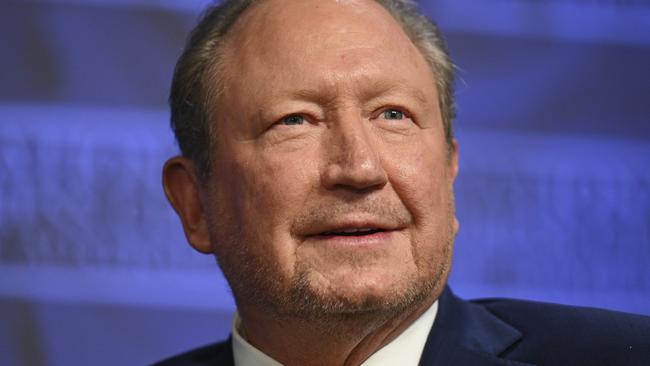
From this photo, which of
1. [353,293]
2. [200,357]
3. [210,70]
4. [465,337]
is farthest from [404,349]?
[210,70]

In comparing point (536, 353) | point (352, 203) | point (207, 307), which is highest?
point (352, 203)

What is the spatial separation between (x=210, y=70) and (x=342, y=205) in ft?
1.72

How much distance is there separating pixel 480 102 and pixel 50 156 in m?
1.16

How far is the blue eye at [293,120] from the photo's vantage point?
217cm

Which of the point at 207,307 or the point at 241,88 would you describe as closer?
the point at 241,88

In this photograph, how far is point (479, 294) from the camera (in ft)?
9.56

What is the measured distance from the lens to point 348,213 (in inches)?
80.0

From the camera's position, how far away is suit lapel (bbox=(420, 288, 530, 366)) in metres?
2.14

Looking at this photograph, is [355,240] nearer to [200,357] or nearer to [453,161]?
[453,161]

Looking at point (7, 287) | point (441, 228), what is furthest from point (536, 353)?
point (7, 287)

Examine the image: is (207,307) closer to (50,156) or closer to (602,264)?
(50,156)

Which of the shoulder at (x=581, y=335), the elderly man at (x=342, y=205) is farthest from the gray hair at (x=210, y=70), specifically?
the shoulder at (x=581, y=335)

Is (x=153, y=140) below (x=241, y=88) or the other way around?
below

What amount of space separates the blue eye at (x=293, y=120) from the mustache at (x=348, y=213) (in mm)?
193
